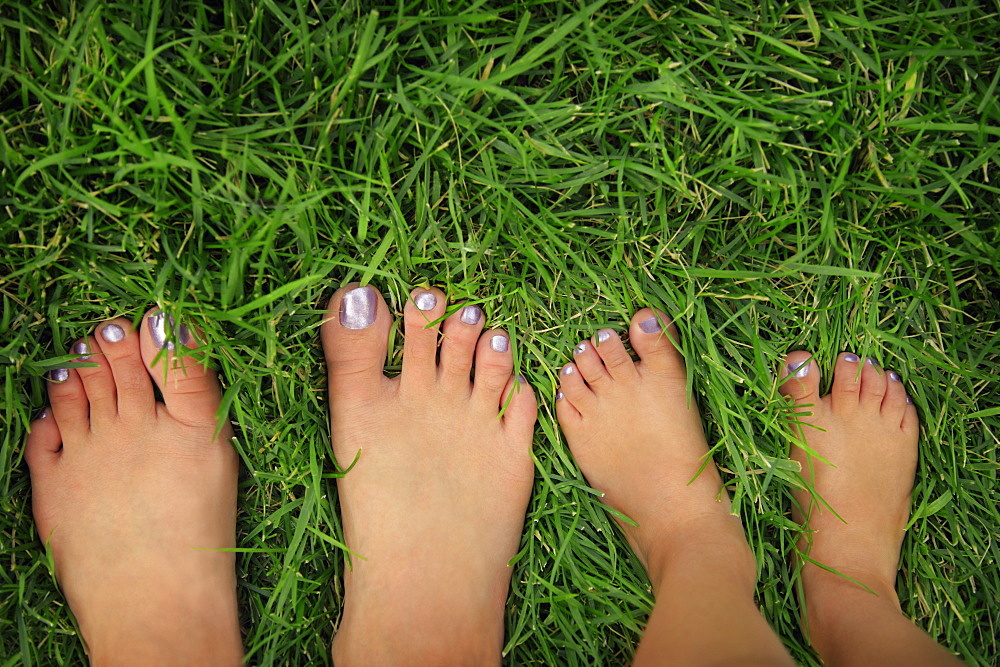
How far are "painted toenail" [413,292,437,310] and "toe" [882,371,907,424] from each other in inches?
38.5

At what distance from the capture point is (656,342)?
1.19 m

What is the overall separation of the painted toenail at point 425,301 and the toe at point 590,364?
31 cm

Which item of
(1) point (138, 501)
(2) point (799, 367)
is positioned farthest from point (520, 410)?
(1) point (138, 501)

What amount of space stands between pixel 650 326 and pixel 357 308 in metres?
0.58

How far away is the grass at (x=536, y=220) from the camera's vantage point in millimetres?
953

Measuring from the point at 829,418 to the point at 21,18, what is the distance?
167 centimetres

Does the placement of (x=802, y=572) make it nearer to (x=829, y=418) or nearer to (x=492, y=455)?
(x=829, y=418)

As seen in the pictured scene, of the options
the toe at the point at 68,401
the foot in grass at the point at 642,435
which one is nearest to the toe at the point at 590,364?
the foot in grass at the point at 642,435

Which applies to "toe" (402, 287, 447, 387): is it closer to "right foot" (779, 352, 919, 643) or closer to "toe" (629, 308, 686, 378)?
"toe" (629, 308, 686, 378)

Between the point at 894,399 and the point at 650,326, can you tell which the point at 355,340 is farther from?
the point at 894,399

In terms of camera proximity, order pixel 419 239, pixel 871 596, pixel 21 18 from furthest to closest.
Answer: pixel 871 596
pixel 419 239
pixel 21 18

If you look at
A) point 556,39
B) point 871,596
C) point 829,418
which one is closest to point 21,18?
point 556,39

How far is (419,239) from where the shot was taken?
41.6 inches

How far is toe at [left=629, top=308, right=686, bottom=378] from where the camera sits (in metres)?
1.15
